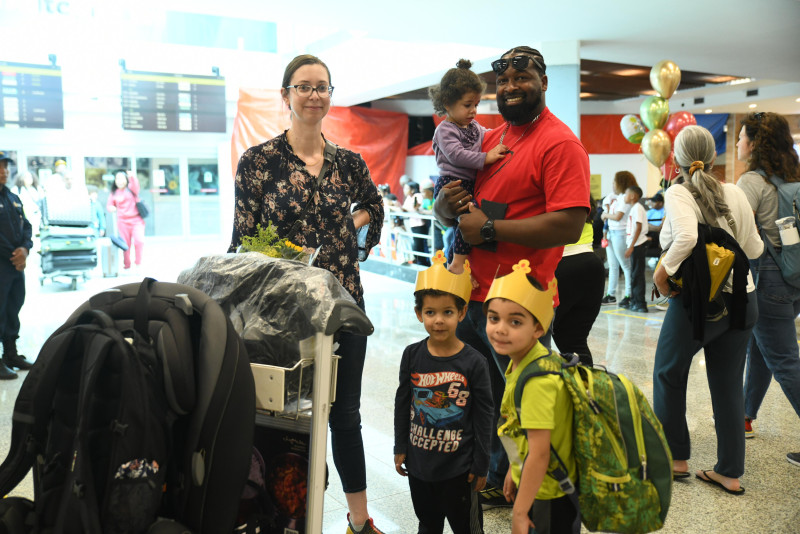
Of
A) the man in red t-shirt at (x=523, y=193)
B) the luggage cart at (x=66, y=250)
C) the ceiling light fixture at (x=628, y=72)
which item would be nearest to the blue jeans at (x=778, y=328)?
the man in red t-shirt at (x=523, y=193)

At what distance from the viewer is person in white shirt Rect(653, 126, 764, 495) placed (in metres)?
2.74

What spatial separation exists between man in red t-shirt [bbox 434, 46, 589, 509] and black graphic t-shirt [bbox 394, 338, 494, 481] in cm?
20

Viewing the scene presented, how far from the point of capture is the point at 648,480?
1.66 metres

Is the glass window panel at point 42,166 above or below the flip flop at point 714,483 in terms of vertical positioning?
above

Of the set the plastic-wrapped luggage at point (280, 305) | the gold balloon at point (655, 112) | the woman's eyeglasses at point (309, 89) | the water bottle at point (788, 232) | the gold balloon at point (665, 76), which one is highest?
the gold balloon at point (665, 76)

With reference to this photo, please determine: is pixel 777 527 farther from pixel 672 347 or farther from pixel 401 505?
pixel 401 505

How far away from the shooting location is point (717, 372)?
9.25ft

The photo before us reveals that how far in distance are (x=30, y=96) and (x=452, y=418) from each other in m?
12.3

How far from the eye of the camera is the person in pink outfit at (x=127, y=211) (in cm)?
1038

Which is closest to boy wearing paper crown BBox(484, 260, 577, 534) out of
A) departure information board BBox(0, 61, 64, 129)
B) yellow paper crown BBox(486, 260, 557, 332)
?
yellow paper crown BBox(486, 260, 557, 332)

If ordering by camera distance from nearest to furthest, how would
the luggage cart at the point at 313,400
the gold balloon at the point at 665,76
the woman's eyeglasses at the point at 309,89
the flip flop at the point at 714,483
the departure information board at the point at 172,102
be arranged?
the luggage cart at the point at 313,400 → the woman's eyeglasses at the point at 309,89 → the flip flop at the point at 714,483 → the gold balloon at the point at 665,76 → the departure information board at the point at 172,102

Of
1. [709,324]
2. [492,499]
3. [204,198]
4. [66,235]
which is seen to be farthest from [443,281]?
[204,198]

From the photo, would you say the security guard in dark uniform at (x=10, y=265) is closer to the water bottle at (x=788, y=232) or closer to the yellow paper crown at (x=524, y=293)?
the yellow paper crown at (x=524, y=293)

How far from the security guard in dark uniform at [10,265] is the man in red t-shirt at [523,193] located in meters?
3.70
